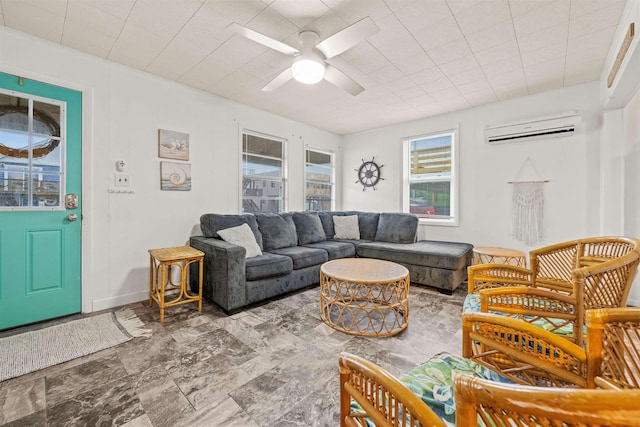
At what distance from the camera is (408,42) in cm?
237

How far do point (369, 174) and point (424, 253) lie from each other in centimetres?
220

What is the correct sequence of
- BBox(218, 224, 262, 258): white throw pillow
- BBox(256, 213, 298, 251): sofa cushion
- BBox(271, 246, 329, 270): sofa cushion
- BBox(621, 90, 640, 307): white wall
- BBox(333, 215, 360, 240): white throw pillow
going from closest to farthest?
BBox(621, 90, 640, 307): white wall
BBox(218, 224, 262, 258): white throw pillow
BBox(271, 246, 329, 270): sofa cushion
BBox(256, 213, 298, 251): sofa cushion
BBox(333, 215, 360, 240): white throw pillow

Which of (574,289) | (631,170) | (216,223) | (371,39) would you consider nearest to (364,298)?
(574,289)

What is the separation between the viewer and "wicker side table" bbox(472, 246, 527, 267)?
329 centimetres

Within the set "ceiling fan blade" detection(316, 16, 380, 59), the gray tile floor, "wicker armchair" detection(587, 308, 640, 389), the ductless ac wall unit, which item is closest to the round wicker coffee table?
the gray tile floor

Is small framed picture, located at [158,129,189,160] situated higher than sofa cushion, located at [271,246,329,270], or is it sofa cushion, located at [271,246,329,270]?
small framed picture, located at [158,129,189,160]

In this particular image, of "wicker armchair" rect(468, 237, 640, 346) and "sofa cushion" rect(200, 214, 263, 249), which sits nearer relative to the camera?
"wicker armchair" rect(468, 237, 640, 346)

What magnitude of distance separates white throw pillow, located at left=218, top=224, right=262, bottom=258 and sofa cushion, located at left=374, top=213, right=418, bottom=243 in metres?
2.11

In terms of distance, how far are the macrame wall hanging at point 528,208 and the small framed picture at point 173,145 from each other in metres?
4.30

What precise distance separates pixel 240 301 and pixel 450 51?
3114mm

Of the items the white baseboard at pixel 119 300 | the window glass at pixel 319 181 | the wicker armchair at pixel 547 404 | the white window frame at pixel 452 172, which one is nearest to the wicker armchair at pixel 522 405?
the wicker armchair at pixel 547 404

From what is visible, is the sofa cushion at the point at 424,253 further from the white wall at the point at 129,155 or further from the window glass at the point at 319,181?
the white wall at the point at 129,155

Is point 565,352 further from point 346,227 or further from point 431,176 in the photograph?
point 431,176

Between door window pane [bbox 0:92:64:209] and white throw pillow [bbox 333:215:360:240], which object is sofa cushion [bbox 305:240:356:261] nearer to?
white throw pillow [bbox 333:215:360:240]
